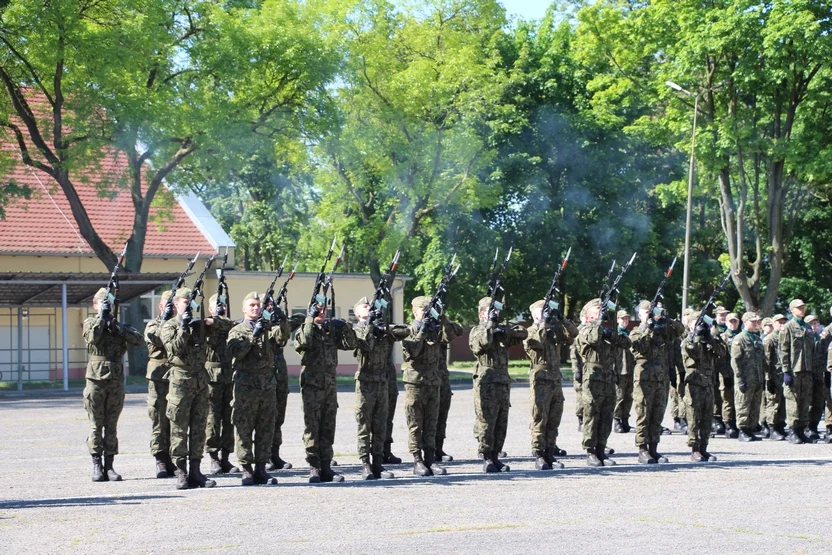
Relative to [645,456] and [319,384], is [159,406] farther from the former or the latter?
[645,456]

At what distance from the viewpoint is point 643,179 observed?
43.6 meters


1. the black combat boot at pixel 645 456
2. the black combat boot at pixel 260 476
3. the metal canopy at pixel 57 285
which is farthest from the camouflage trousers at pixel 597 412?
the metal canopy at pixel 57 285

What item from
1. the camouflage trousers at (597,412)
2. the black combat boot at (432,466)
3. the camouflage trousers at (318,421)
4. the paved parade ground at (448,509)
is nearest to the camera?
the paved parade ground at (448,509)

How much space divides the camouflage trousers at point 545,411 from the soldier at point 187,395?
11.3 ft

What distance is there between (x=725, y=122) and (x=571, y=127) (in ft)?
30.9

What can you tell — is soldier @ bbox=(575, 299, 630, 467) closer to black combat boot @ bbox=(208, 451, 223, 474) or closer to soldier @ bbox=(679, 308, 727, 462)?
soldier @ bbox=(679, 308, 727, 462)

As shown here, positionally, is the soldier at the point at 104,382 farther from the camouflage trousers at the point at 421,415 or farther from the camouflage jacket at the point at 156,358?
the camouflage trousers at the point at 421,415

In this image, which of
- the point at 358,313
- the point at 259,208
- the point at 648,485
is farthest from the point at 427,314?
the point at 259,208

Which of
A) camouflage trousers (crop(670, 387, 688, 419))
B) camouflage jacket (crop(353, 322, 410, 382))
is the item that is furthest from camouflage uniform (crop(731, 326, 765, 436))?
camouflage jacket (crop(353, 322, 410, 382))

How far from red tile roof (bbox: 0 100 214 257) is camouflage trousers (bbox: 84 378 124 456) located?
796 inches

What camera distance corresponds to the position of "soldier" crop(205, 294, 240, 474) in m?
12.3

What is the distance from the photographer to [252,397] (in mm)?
11352

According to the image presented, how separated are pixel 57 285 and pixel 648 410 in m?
17.5

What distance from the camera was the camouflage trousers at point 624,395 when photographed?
17047mm
